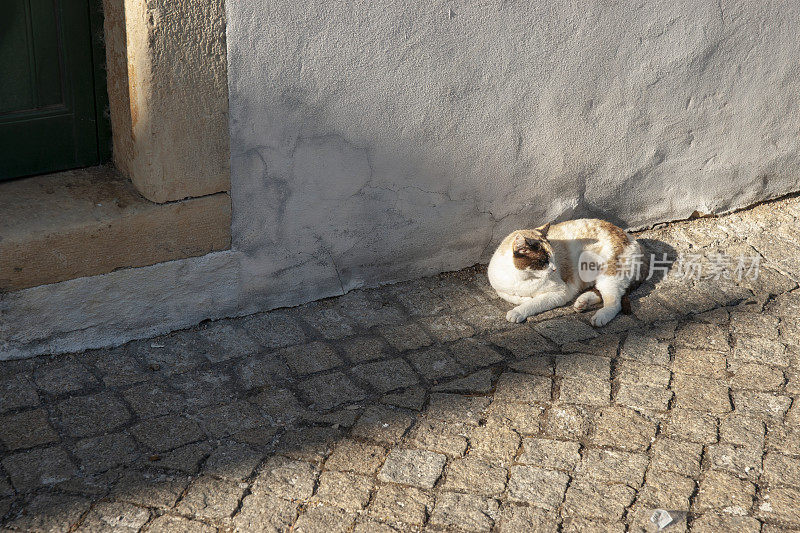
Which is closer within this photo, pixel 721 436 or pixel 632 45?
pixel 721 436

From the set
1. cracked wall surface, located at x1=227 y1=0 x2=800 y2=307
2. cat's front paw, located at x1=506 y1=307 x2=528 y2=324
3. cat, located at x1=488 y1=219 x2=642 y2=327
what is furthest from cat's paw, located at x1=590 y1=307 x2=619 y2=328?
cracked wall surface, located at x1=227 y1=0 x2=800 y2=307

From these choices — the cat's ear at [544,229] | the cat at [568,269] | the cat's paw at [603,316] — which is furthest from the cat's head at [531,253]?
the cat's paw at [603,316]

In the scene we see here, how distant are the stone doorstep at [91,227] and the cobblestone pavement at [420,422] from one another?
42 cm

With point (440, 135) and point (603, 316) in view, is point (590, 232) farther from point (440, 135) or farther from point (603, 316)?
point (440, 135)

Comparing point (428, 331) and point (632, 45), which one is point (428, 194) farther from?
point (632, 45)

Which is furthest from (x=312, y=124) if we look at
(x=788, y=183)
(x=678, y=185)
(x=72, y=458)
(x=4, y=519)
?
(x=788, y=183)

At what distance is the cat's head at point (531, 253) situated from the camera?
404 cm

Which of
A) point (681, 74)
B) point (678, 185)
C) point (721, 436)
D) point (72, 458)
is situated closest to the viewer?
point (72, 458)

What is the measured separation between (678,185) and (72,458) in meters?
3.71

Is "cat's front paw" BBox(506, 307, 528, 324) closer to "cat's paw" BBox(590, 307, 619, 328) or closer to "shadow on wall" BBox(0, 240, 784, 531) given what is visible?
"shadow on wall" BBox(0, 240, 784, 531)

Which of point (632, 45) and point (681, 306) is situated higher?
point (632, 45)

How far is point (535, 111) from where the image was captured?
4328 mm

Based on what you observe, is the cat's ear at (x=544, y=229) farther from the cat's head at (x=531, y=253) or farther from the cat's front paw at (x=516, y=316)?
the cat's front paw at (x=516, y=316)

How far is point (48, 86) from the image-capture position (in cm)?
360
